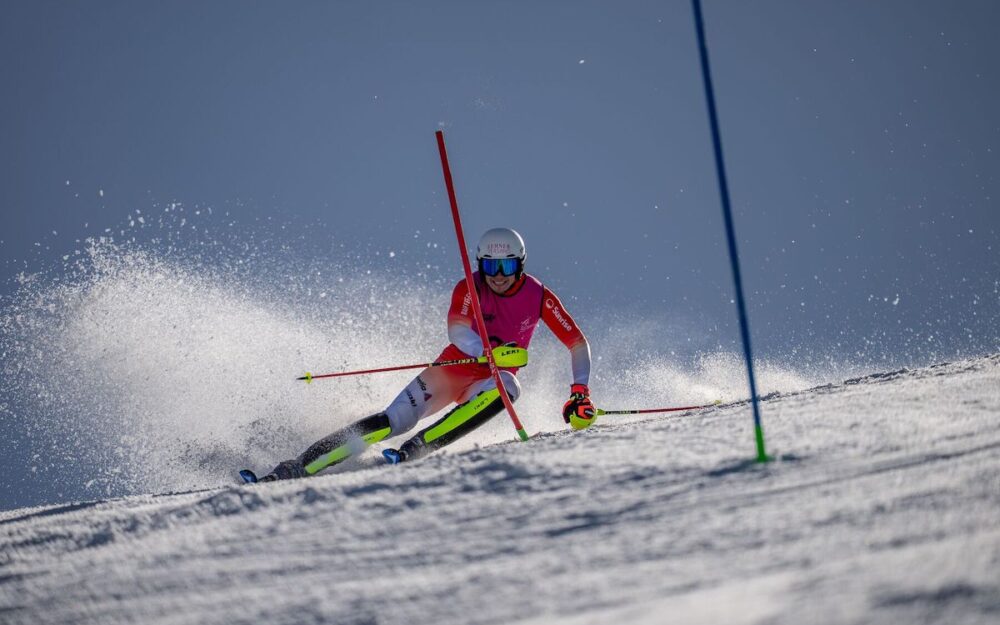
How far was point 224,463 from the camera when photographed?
273 inches

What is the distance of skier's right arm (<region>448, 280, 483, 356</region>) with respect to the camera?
605 centimetres

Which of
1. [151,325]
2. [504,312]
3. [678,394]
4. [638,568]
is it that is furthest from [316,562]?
[151,325]

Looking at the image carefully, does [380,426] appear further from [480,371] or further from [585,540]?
[585,540]

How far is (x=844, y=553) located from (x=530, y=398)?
23.8ft

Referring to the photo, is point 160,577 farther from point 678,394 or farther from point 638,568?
point 678,394

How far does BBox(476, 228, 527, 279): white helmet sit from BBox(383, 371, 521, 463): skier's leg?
3.23 feet

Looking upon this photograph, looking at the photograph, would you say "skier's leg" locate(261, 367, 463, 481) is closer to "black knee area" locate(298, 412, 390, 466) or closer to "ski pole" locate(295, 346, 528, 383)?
"black knee area" locate(298, 412, 390, 466)

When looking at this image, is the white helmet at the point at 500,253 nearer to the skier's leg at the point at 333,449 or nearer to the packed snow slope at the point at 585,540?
the skier's leg at the point at 333,449

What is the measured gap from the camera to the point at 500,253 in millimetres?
6191

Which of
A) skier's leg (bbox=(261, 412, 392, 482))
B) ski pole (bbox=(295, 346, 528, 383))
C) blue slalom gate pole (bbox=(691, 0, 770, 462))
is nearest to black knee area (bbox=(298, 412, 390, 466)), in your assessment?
skier's leg (bbox=(261, 412, 392, 482))

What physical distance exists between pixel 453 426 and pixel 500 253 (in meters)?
1.54

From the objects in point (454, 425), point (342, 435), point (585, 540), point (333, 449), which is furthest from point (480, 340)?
point (585, 540)

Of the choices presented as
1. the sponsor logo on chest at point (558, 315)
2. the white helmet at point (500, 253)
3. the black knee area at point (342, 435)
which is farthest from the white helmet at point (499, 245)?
the black knee area at point (342, 435)

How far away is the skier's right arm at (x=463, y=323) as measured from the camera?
6.05m
